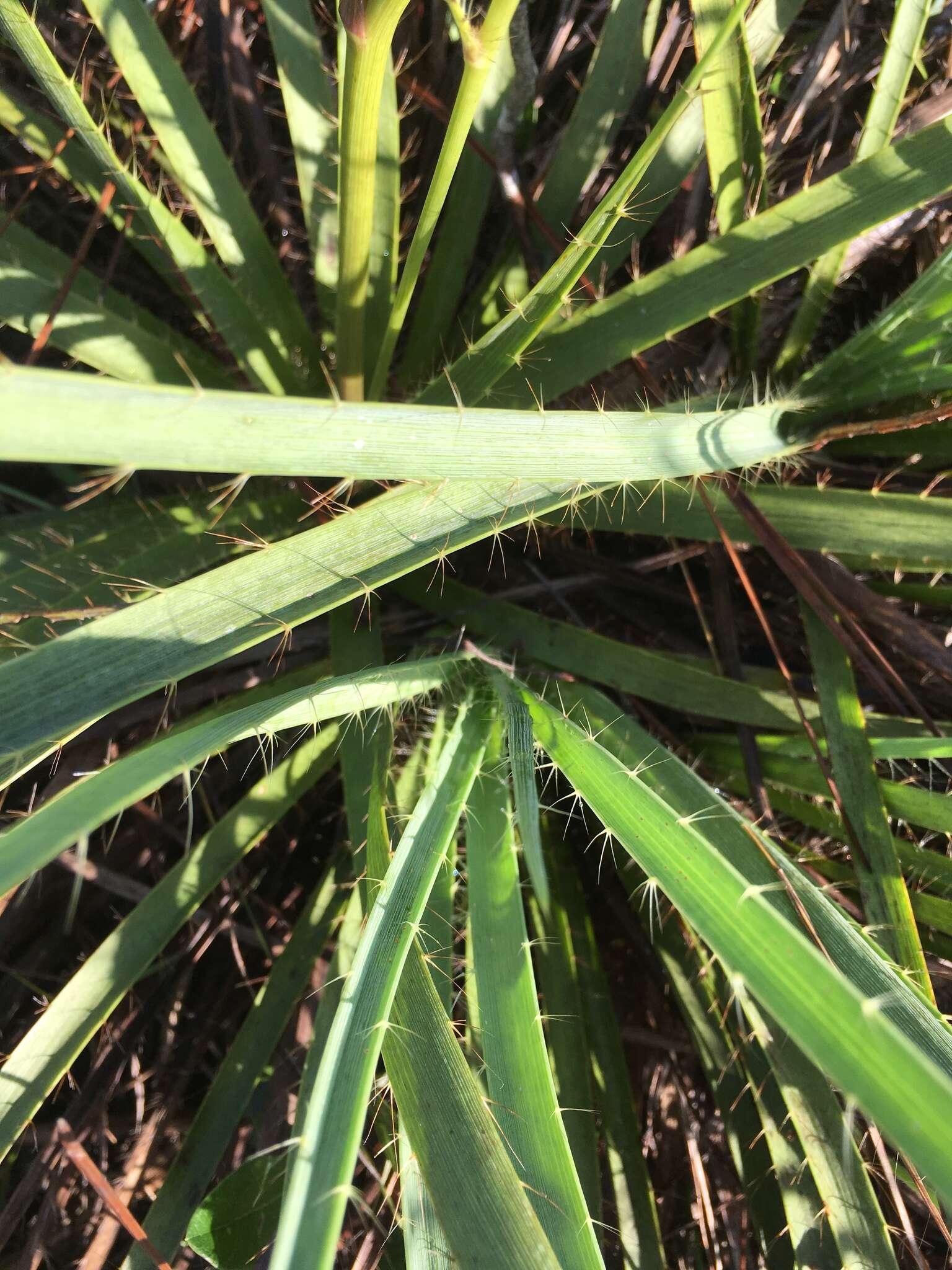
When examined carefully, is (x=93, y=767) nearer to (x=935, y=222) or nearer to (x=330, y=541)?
(x=330, y=541)

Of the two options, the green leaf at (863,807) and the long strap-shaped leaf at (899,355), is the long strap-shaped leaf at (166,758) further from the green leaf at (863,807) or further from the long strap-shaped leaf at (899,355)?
the long strap-shaped leaf at (899,355)

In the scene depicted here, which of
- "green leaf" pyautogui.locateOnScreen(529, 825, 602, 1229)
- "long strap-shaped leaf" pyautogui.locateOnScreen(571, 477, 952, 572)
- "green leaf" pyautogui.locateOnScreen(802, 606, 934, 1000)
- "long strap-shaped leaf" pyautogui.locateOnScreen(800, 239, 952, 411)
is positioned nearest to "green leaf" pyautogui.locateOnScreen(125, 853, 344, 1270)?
"green leaf" pyautogui.locateOnScreen(529, 825, 602, 1229)

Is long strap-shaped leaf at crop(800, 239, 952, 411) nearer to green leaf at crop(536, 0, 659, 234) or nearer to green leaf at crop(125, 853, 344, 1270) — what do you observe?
green leaf at crop(536, 0, 659, 234)

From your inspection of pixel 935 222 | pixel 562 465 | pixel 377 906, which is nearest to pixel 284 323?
pixel 562 465

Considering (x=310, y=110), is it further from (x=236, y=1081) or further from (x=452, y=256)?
(x=236, y=1081)

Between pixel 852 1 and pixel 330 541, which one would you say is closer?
pixel 330 541

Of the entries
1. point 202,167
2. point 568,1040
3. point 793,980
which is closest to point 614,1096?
point 568,1040
